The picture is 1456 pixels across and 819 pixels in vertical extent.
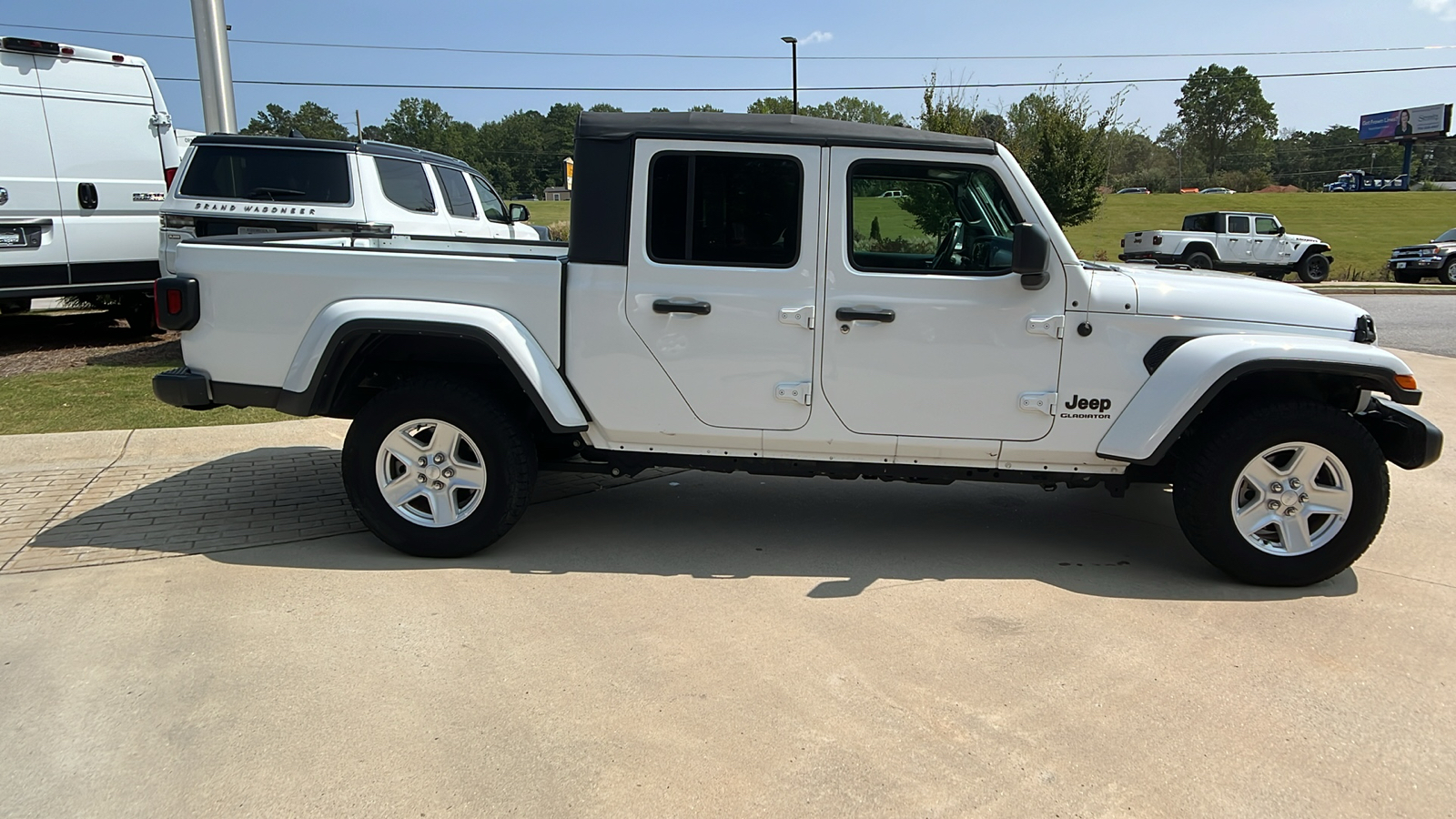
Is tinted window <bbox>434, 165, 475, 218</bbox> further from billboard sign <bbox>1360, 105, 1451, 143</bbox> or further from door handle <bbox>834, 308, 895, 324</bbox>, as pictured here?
billboard sign <bbox>1360, 105, 1451, 143</bbox>

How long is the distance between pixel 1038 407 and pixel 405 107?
5202 inches

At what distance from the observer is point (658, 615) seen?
3789mm

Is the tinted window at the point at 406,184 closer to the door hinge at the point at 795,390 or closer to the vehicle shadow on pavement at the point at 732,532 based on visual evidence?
the vehicle shadow on pavement at the point at 732,532

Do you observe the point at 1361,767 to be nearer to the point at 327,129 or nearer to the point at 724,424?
the point at 724,424

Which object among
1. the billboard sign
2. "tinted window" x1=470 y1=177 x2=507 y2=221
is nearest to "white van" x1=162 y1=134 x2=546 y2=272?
"tinted window" x1=470 y1=177 x2=507 y2=221

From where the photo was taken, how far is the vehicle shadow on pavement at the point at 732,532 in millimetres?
4309

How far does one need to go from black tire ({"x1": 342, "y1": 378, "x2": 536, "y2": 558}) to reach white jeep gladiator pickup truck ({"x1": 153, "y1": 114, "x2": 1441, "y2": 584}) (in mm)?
12

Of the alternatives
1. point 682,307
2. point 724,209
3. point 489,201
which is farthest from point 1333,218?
point 682,307

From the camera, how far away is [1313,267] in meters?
24.9

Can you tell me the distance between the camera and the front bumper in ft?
13.7

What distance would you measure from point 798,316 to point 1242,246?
993 inches

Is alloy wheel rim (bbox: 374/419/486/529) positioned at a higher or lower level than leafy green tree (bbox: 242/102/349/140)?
lower

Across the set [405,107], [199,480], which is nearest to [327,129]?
[405,107]

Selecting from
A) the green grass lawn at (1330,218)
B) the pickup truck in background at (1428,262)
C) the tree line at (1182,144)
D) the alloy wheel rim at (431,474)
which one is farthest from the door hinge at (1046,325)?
the tree line at (1182,144)
